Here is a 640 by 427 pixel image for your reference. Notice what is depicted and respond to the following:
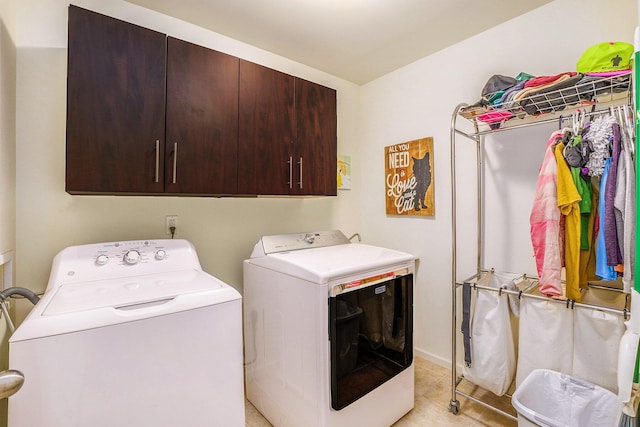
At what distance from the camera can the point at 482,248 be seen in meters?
2.20

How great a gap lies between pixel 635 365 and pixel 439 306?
148 cm

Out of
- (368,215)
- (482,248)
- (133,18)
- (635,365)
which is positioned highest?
(133,18)

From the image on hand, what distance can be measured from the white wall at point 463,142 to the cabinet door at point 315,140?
0.75m

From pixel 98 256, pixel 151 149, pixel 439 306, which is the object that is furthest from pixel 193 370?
pixel 439 306

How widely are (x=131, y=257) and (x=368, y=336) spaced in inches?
53.3

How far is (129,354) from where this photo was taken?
103cm

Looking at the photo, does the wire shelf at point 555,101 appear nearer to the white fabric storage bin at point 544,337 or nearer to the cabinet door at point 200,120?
the white fabric storage bin at point 544,337

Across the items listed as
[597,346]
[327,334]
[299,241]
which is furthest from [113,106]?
[597,346]

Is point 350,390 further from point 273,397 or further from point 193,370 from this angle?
point 193,370

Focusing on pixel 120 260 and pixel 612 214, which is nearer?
pixel 612 214

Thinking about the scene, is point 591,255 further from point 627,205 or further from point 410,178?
point 410,178

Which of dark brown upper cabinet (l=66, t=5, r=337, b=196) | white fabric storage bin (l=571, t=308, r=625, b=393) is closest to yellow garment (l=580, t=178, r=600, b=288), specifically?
white fabric storage bin (l=571, t=308, r=625, b=393)

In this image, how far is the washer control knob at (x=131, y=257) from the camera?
156cm

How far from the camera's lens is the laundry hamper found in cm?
138
